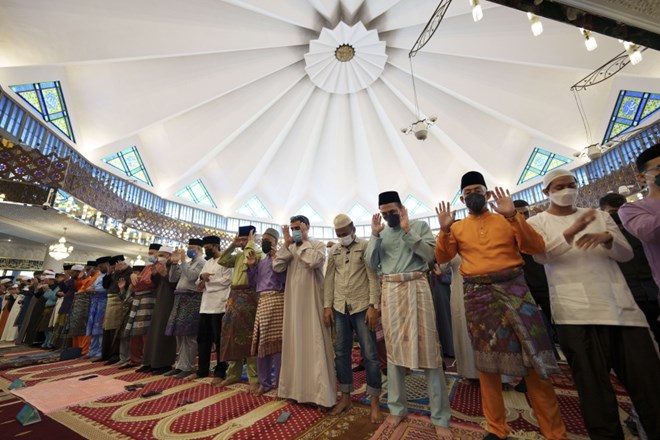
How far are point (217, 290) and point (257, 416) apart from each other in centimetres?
159

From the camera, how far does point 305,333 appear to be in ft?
8.25

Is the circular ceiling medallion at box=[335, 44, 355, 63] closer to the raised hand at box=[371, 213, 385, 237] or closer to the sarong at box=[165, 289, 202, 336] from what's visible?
the sarong at box=[165, 289, 202, 336]

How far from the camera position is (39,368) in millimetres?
3805

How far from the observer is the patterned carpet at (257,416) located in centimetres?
180

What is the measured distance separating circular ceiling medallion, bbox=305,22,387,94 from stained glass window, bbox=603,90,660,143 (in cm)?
789

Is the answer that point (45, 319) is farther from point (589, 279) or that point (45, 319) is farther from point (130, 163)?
point (589, 279)

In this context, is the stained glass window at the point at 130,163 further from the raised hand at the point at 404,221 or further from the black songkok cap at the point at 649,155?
the black songkok cap at the point at 649,155

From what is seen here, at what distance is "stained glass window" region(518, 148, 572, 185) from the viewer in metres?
11.7

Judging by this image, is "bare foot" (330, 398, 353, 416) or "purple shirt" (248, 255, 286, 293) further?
"purple shirt" (248, 255, 286, 293)

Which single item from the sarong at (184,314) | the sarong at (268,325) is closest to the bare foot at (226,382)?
the sarong at (268,325)

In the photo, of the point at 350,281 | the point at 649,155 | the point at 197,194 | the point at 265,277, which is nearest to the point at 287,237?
the point at 265,277

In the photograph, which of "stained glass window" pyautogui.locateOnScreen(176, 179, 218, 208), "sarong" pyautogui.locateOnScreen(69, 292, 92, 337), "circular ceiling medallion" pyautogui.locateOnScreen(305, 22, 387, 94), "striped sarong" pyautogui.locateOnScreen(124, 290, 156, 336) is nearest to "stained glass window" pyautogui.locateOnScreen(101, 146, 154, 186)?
"stained glass window" pyautogui.locateOnScreen(176, 179, 218, 208)

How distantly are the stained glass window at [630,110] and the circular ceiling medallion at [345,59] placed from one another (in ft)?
25.9

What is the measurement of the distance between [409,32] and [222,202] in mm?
11994
